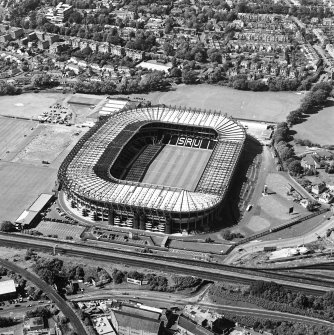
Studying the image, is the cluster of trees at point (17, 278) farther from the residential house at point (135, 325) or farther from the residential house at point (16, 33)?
the residential house at point (16, 33)

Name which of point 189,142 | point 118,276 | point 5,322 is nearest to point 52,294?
point 5,322

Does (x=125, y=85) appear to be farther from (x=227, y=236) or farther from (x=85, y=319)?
(x=85, y=319)

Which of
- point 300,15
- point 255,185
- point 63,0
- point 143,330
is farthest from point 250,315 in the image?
point 63,0

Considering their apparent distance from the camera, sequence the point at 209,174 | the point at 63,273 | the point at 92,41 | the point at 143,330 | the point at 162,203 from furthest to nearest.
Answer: the point at 92,41 < the point at 209,174 < the point at 162,203 < the point at 63,273 < the point at 143,330

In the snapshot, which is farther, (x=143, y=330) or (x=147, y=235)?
(x=147, y=235)

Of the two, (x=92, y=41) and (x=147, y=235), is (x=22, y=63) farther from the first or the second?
(x=147, y=235)
